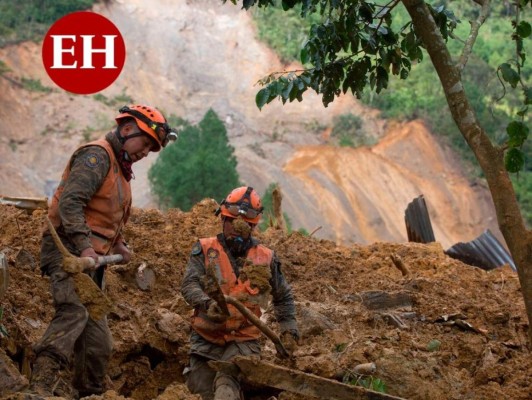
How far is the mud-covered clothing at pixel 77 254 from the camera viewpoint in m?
6.17

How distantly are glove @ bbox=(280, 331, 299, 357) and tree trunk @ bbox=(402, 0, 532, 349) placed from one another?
4.90 ft

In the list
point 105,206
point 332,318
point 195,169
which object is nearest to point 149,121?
point 105,206

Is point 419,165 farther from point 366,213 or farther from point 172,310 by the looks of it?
point 172,310

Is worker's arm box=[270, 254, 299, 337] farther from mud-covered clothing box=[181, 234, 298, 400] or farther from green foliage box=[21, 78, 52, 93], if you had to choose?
green foliage box=[21, 78, 52, 93]

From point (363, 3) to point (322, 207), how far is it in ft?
82.4

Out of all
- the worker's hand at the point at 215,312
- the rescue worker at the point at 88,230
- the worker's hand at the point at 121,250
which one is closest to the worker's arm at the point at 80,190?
the rescue worker at the point at 88,230

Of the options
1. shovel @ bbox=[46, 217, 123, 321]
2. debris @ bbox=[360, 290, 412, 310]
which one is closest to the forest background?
debris @ bbox=[360, 290, 412, 310]

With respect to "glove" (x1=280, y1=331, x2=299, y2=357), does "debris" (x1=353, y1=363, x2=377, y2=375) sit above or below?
below

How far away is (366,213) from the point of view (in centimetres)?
3338

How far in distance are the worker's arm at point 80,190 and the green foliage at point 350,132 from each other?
29468mm

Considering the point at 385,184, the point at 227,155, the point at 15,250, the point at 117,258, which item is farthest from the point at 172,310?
the point at 385,184

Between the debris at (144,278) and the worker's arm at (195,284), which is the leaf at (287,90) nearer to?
the worker's arm at (195,284)

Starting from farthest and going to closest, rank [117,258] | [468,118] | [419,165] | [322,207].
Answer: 1. [419,165]
2. [322,207]
3. [468,118]
4. [117,258]

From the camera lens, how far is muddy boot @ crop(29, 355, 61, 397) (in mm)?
6160
